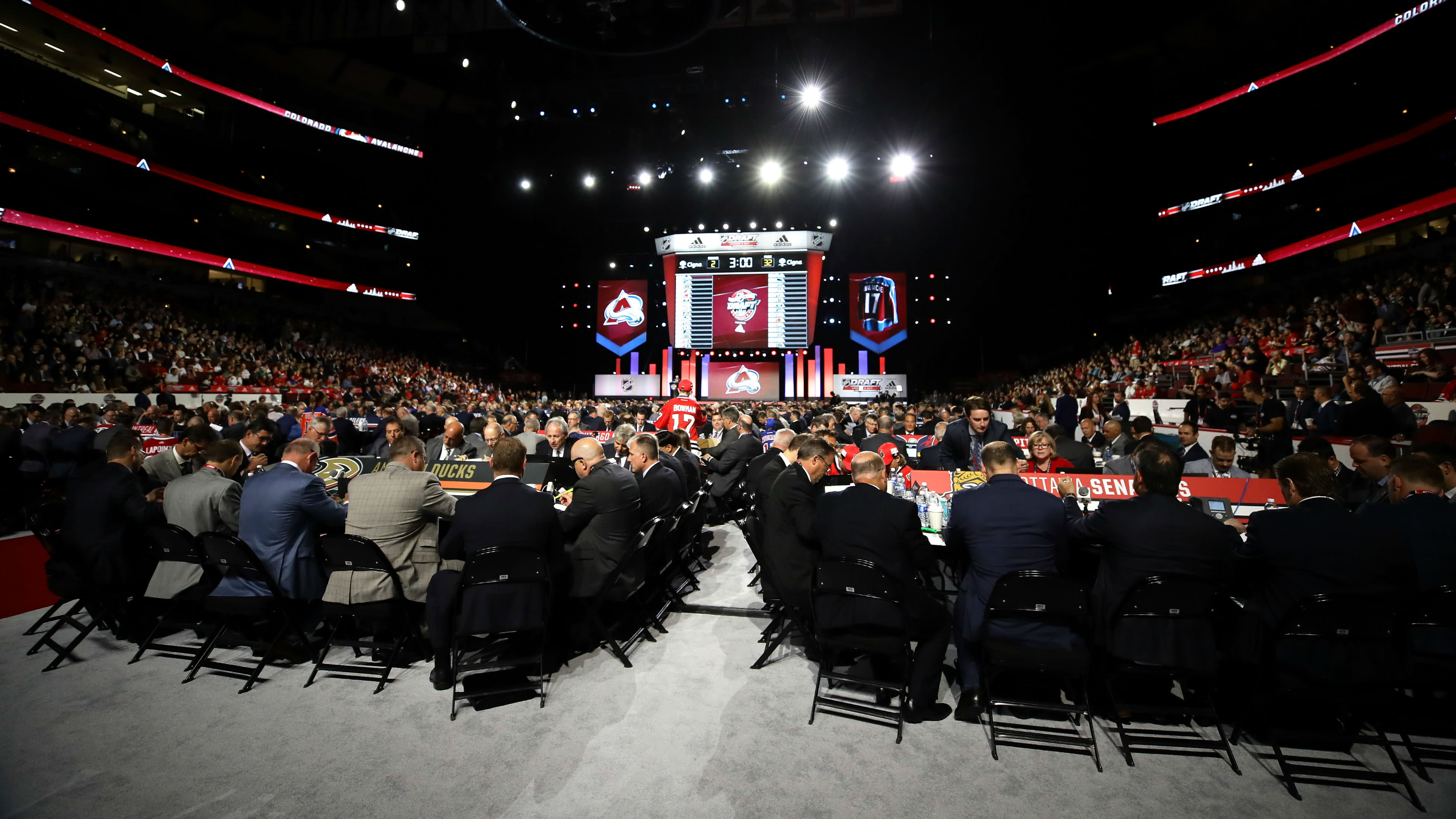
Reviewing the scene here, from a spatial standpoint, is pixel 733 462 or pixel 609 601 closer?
pixel 609 601

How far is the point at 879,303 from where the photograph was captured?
25.2m

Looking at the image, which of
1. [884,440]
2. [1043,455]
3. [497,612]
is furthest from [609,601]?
[1043,455]

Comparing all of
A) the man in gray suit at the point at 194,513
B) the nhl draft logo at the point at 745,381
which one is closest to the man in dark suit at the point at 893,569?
the man in gray suit at the point at 194,513

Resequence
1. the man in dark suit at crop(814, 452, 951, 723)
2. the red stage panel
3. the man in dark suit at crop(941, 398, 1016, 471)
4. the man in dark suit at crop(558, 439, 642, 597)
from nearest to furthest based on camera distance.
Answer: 1. the man in dark suit at crop(814, 452, 951, 723)
2. the man in dark suit at crop(558, 439, 642, 597)
3. the man in dark suit at crop(941, 398, 1016, 471)
4. the red stage panel

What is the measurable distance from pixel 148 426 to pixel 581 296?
22.0 metres

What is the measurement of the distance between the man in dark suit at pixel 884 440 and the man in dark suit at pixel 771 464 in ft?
3.56

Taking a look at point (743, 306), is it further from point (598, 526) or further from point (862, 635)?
point (862, 635)

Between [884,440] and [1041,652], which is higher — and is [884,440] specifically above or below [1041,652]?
above

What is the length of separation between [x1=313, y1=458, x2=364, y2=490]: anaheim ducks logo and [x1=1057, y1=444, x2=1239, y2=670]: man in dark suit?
6.20 m

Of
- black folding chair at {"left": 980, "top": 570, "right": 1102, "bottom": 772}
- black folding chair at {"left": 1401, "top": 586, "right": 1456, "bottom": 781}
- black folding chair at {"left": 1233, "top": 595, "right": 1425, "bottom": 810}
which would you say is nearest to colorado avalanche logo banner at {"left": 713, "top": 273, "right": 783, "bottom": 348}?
black folding chair at {"left": 980, "top": 570, "right": 1102, "bottom": 772}

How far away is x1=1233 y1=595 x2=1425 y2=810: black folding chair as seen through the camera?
2572 millimetres

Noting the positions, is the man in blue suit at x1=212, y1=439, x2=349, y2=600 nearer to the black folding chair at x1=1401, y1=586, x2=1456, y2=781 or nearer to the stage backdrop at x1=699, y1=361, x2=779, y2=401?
the black folding chair at x1=1401, y1=586, x2=1456, y2=781

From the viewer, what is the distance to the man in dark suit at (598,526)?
397 cm

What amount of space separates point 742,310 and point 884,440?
17325 millimetres
